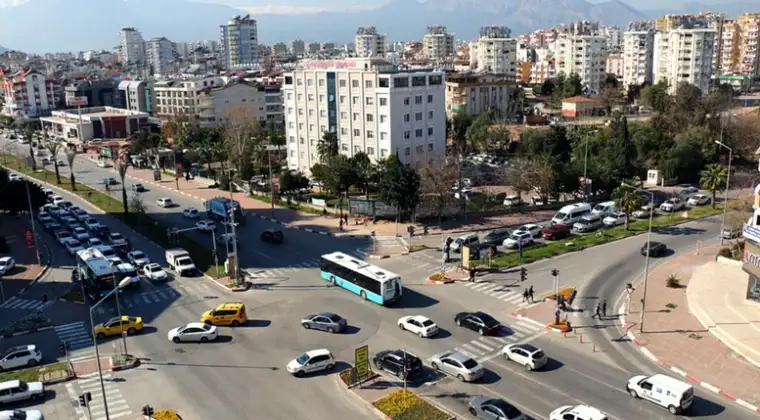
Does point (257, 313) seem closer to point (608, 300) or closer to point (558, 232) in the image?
point (608, 300)

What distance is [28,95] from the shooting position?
568 ft

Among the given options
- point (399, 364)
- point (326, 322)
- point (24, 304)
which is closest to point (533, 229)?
point (326, 322)

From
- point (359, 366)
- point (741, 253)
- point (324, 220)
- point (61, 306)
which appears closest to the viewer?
point (359, 366)

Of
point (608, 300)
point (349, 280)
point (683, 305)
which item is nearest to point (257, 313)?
point (349, 280)

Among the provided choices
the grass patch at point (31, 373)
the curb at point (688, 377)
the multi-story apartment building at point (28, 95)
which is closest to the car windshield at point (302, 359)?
the grass patch at point (31, 373)

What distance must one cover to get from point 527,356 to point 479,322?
17.2 feet

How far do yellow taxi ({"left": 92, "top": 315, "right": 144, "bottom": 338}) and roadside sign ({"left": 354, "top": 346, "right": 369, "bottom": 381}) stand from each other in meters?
15.4

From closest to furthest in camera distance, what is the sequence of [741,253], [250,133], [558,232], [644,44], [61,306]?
[61,306]
[741,253]
[558,232]
[250,133]
[644,44]

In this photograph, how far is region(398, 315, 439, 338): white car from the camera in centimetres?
3806

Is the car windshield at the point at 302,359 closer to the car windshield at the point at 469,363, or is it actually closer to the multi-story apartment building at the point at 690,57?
the car windshield at the point at 469,363

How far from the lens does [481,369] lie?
107 feet

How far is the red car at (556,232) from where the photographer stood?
59.2 metres

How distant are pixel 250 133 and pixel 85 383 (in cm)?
8283

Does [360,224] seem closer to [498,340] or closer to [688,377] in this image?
[498,340]
